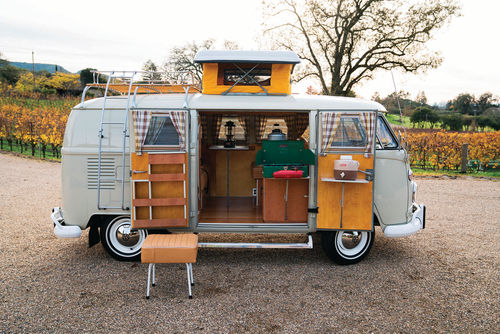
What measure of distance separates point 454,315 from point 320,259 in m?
2.07

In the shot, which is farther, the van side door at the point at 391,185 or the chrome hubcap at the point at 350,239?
the chrome hubcap at the point at 350,239

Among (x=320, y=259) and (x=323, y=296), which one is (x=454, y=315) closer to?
(x=323, y=296)

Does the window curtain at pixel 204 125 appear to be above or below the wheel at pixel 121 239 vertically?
above

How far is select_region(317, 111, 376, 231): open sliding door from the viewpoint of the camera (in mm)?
5168

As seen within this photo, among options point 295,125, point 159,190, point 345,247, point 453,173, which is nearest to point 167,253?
point 159,190

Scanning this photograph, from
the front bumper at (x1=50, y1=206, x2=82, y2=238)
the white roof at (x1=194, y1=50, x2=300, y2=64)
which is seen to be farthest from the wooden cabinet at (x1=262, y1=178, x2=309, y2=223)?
the front bumper at (x1=50, y1=206, x2=82, y2=238)

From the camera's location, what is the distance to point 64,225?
5.44m

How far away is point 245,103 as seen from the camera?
5352 millimetres

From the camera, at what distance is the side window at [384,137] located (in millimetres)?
5462

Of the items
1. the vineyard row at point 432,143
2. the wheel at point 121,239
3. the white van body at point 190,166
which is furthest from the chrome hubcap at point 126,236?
the vineyard row at point 432,143

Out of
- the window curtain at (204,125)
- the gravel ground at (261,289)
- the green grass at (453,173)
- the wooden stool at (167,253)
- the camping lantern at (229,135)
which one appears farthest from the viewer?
the green grass at (453,173)

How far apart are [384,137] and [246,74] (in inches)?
91.3

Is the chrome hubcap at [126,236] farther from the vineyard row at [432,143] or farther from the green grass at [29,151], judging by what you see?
the green grass at [29,151]

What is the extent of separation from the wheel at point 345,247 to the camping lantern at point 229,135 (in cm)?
285
